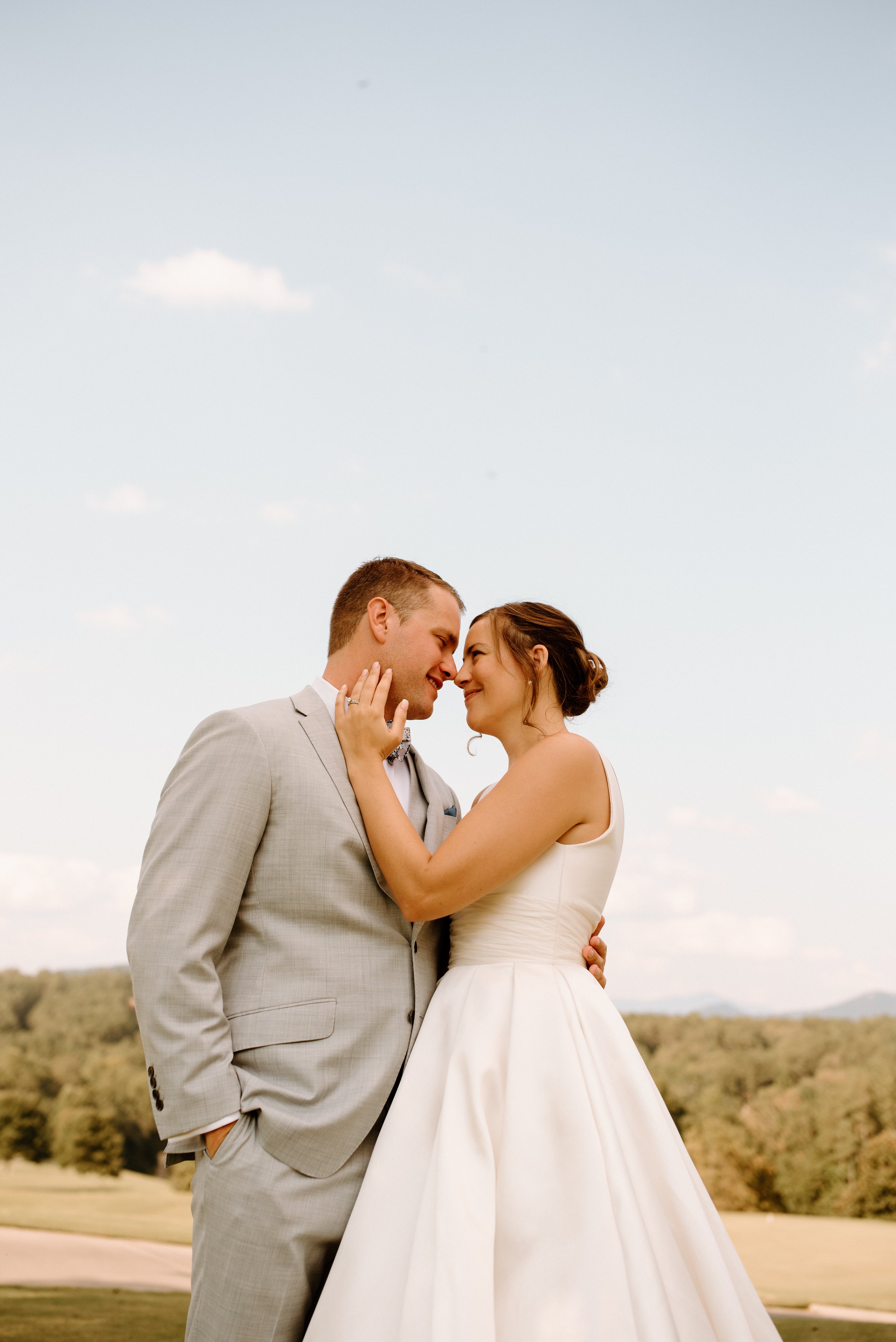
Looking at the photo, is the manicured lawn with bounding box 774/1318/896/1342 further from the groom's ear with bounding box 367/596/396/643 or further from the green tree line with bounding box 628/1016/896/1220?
the groom's ear with bounding box 367/596/396/643

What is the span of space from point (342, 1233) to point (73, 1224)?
6.74 meters

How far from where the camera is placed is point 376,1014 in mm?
2326

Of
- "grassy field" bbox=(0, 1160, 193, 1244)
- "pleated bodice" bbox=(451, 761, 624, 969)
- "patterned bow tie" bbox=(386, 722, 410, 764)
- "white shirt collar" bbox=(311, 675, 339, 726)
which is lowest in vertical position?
"grassy field" bbox=(0, 1160, 193, 1244)

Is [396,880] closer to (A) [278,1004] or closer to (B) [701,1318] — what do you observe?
(A) [278,1004]

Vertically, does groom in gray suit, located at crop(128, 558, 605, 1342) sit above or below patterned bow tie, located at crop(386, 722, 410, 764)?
below

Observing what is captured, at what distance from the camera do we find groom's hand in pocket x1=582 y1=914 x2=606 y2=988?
268cm

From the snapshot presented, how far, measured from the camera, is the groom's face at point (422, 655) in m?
2.74

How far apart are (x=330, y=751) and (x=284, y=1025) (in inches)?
25.0

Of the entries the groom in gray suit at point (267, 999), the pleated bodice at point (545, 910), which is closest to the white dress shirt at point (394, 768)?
the groom in gray suit at point (267, 999)

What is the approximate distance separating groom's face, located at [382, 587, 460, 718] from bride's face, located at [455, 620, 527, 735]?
6cm

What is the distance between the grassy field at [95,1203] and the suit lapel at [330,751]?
653 cm

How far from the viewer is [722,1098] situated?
9094 millimetres

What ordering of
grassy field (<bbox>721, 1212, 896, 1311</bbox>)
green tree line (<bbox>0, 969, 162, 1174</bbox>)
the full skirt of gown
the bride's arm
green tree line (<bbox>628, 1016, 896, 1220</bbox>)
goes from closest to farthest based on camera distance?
the full skirt of gown < the bride's arm < grassy field (<bbox>721, 1212, 896, 1311</bbox>) < green tree line (<bbox>628, 1016, 896, 1220</bbox>) < green tree line (<bbox>0, 969, 162, 1174</bbox>)

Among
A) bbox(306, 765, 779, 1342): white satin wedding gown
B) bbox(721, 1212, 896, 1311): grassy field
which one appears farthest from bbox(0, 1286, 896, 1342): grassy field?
bbox(306, 765, 779, 1342): white satin wedding gown
